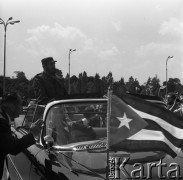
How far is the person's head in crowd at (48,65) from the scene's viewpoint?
252 inches

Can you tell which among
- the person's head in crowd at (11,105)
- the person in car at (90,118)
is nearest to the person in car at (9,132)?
the person's head in crowd at (11,105)

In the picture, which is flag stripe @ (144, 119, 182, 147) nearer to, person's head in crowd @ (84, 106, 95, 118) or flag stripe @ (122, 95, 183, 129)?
flag stripe @ (122, 95, 183, 129)

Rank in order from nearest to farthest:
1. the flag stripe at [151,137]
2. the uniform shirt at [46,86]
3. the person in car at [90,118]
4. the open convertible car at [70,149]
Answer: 1. the flag stripe at [151,137]
2. the open convertible car at [70,149]
3. the person in car at [90,118]
4. the uniform shirt at [46,86]

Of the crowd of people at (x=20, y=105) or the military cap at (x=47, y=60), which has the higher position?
the military cap at (x=47, y=60)

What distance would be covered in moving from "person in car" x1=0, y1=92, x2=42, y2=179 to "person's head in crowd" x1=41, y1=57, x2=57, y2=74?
2.45 m

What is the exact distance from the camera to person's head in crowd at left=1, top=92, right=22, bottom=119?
3.90m

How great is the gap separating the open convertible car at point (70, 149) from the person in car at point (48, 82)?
112cm

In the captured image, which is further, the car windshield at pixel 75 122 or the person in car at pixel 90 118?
the person in car at pixel 90 118

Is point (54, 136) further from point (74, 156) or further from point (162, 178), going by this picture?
point (162, 178)

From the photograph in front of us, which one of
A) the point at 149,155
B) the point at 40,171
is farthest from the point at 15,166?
the point at 149,155

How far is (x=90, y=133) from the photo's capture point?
414 cm

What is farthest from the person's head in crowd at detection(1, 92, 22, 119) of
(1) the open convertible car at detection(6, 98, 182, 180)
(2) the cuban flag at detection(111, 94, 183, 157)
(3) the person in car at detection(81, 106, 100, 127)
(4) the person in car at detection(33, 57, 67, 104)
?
(4) the person in car at detection(33, 57, 67, 104)

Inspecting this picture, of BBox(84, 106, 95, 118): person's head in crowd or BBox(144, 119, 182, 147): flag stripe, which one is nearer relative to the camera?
BBox(144, 119, 182, 147): flag stripe

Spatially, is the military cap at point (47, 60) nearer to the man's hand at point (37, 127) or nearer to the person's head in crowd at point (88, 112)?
the man's hand at point (37, 127)
